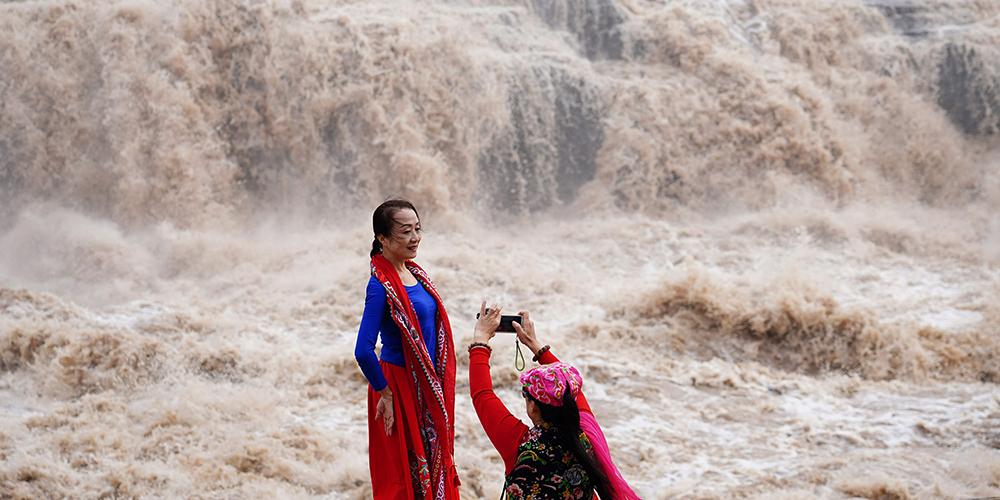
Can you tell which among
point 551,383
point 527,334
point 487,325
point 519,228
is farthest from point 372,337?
point 519,228

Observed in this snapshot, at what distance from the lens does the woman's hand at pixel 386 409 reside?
6.64 ft

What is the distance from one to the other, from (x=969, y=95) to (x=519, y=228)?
311 inches

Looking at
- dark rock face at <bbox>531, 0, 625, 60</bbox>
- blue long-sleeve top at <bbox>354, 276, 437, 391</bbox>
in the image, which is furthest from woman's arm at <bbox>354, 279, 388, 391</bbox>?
dark rock face at <bbox>531, 0, 625, 60</bbox>

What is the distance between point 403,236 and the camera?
80.3 inches

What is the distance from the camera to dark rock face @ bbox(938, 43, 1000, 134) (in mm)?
11078

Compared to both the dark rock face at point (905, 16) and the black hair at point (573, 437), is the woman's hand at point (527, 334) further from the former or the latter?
the dark rock face at point (905, 16)

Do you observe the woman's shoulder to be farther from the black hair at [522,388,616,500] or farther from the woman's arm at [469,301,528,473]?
the black hair at [522,388,616,500]

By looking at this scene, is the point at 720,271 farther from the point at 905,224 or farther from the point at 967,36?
the point at 967,36

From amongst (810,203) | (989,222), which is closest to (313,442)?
(810,203)

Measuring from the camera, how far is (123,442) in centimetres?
403

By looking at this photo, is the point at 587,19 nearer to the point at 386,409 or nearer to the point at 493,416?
the point at 386,409

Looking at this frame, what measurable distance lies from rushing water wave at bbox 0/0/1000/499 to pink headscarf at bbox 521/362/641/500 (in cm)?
218

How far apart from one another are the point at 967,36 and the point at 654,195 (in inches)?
249

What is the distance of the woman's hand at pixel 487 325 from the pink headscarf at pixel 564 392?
216mm
